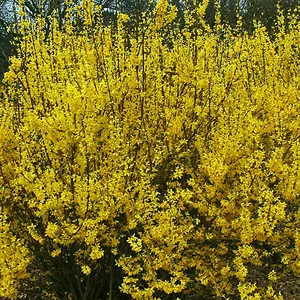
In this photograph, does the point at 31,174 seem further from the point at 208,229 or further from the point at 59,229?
the point at 208,229

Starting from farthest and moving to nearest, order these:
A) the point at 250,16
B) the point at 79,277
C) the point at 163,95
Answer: the point at 250,16 < the point at 163,95 < the point at 79,277

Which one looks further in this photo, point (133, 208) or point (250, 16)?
point (250, 16)

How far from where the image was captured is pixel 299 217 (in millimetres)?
3828

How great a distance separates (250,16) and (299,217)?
659cm

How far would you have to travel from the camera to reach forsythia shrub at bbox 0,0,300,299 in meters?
3.34

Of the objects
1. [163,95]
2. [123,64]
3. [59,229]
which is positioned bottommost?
[59,229]

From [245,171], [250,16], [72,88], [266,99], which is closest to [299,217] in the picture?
[245,171]

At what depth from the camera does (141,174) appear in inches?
134

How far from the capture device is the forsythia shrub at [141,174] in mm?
3338

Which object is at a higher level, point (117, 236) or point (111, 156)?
point (111, 156)

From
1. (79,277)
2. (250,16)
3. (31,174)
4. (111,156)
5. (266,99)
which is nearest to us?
(31,174)

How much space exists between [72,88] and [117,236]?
1.22m

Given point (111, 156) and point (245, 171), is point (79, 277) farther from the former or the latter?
point (245, 171)

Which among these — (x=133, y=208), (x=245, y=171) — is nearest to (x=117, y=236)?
(x=133, y=208)
